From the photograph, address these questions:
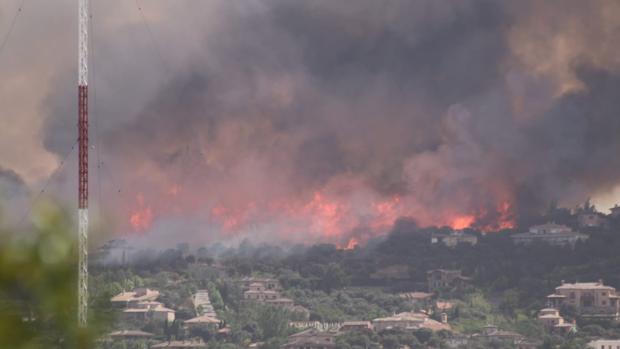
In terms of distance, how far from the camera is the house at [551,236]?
6338 cm

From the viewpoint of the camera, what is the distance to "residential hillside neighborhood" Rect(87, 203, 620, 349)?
55781 millimetres

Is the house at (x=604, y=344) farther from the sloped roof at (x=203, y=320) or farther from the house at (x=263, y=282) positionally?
the sloped roof at (x=203, y=320)

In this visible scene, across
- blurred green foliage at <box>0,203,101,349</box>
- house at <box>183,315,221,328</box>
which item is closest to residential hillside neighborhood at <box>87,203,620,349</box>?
house at <box>183,315,221,328</box>

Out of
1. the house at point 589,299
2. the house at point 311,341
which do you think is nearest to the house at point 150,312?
the house at point 311,341

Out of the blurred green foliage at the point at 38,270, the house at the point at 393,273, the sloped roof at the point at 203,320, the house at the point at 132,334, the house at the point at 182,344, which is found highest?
the house at the point at 393,273

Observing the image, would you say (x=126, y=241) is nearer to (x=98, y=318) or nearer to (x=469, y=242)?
(x=469, y=242)

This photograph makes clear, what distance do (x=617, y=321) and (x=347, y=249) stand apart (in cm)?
1055

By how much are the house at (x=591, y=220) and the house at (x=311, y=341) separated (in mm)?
12061

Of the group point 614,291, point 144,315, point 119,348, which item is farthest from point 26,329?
point 614,291

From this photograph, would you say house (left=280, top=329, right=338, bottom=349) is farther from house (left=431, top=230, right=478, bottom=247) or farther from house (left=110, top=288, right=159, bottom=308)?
house (left=431, top=230, right=478, bottom=247)

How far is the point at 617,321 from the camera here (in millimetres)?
58062

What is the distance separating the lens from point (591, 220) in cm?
6319

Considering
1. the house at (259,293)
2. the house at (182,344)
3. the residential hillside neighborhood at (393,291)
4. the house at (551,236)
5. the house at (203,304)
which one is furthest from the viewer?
the house at (551,236)

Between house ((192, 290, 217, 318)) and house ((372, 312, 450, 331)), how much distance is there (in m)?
5.73
